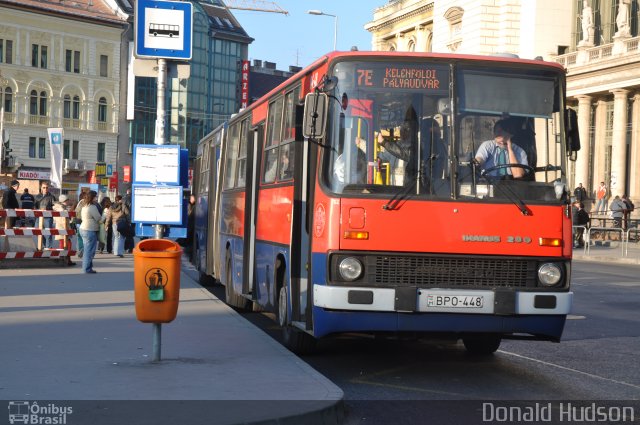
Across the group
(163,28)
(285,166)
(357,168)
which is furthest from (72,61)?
(357,168)

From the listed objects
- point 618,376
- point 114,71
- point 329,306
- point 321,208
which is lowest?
point 618,376

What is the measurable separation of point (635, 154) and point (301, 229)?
48.4 meters

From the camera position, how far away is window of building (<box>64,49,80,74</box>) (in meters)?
93.1

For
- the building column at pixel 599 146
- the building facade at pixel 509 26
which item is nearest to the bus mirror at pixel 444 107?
the building column at pixel 599 146

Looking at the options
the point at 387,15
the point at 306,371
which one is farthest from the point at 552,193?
the point at 387,15

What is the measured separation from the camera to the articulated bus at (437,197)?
1016 cm

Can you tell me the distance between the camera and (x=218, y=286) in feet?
74.0

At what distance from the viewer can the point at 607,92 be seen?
197ft

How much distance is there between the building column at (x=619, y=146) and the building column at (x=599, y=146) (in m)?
1.60

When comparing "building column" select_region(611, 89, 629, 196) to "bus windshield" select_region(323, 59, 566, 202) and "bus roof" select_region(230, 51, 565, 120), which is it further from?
"bus windshield" select_region(323, 59, 566, 202)

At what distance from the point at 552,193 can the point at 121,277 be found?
13.6 metres

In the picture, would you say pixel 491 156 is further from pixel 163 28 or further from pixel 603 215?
pixel 603 215

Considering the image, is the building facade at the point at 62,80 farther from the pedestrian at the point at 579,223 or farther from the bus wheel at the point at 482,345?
Result: the bus wheel at the point at 482,345

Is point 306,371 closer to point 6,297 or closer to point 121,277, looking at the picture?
point 6,297
